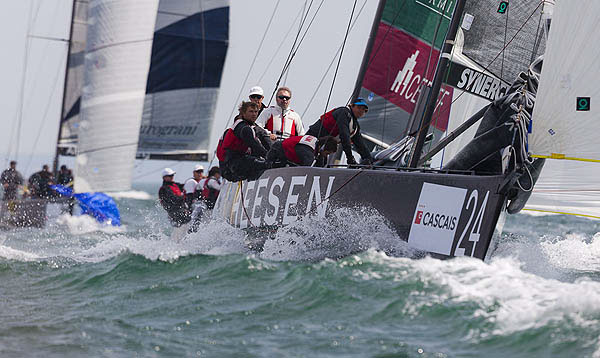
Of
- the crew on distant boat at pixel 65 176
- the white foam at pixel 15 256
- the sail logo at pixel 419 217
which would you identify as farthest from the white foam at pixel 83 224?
the sail logo at pixel 419 217

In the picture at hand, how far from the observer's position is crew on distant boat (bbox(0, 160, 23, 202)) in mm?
15419

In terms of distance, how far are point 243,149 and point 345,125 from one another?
106 cm

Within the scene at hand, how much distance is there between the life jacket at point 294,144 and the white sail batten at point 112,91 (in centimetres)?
905

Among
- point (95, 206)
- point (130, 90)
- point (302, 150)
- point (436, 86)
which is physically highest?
point (436, 86)

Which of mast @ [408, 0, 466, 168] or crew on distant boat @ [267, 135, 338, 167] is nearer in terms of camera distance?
mast @ [408, 0, 466, 168]

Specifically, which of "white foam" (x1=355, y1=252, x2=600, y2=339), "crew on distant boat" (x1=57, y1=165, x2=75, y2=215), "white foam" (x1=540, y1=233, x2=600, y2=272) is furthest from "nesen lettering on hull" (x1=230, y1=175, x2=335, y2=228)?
"crew on distant boat" (x1=57, y1=165, x2=75, y2=215)

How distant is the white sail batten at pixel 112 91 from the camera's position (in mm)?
15625

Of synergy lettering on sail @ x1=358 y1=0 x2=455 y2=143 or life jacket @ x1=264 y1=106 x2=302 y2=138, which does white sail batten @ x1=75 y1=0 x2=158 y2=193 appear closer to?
synergy lettering on sail @ x1=358 y1=0 x2=455 y2=143

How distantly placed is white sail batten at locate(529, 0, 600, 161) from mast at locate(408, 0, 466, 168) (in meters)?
1.11

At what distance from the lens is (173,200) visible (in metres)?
12.1

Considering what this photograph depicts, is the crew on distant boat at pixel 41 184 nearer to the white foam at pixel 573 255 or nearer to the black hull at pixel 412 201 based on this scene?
the black hull at pixel 412 201

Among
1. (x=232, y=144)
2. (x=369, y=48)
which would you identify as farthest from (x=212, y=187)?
(x=232, y=144)

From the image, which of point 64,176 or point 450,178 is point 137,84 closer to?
point 64,176

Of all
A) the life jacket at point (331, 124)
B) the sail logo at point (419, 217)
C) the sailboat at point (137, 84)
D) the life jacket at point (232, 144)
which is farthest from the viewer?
the sailboat at point (137, 84)
